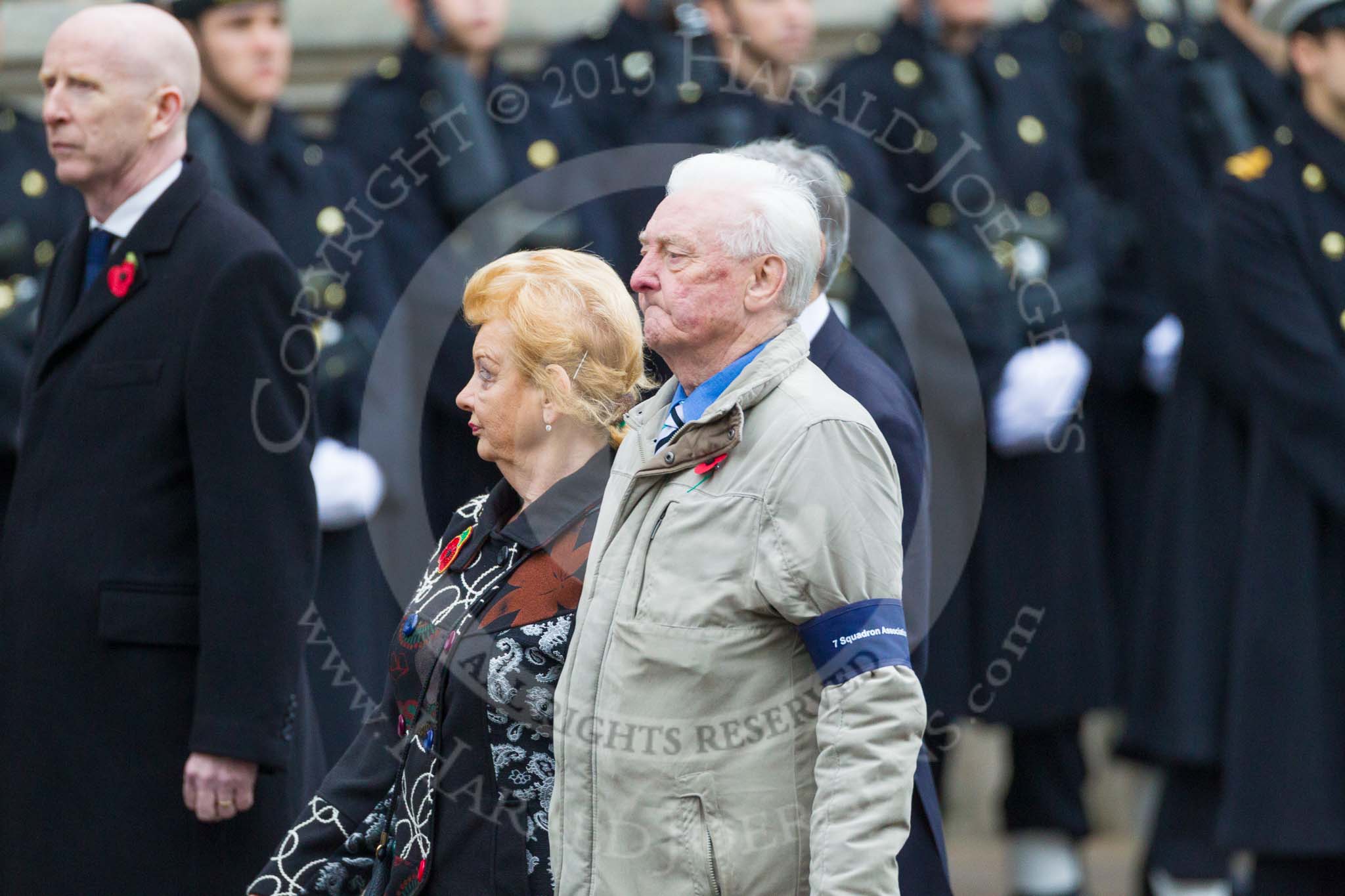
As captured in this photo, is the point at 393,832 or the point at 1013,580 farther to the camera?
the point at 1013,580

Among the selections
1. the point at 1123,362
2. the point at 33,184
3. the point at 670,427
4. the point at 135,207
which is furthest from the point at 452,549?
the point at 1123,362

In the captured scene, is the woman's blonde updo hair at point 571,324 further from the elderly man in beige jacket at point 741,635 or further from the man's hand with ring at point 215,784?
the man's hand with ring at point 215,784

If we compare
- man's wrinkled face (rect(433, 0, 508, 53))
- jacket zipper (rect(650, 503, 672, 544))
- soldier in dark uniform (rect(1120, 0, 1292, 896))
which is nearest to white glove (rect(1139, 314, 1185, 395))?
soldier in dark uniform (rect(1120, 0, 1292, 896))

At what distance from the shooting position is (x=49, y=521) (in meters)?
3.37

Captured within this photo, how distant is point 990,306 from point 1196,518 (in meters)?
0.73

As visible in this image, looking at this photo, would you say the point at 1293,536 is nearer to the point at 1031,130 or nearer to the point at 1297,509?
the point at 1297,509

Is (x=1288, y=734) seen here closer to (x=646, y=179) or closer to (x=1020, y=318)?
(x=1020, y=318)

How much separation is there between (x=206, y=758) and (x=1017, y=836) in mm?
2469

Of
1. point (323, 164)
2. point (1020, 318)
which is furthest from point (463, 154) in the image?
point (1020, 318)

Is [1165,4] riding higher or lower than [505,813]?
higher

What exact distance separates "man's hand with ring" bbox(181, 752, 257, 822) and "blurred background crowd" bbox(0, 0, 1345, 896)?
1.27m

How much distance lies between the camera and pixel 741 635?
2393mm

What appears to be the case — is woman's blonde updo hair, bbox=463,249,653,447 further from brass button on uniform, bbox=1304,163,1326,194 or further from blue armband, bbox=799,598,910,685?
brass button on uniform, bbox=1304,163,1326,194

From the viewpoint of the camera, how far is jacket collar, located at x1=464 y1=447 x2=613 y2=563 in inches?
106
